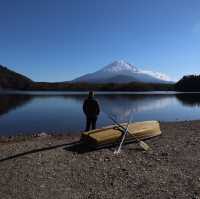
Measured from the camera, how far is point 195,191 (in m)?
8.25

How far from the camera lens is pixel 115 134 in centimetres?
1380

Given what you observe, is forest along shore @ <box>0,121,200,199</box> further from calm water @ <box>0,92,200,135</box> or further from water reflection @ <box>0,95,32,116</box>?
water reflection @ <box>0,95,32,116</box>

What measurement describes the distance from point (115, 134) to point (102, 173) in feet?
13.2

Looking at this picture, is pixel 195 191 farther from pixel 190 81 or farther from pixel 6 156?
pixel 190 81

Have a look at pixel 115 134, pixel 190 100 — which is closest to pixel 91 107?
pixel 115 134

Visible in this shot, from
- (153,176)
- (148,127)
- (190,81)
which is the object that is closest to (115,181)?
(153,176)

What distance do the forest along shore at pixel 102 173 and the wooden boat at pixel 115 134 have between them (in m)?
0.49

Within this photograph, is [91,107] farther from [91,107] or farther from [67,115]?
[67,115]

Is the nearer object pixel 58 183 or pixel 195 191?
pixel 195 191

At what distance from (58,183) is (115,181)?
187cm

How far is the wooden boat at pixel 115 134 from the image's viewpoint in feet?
43.5

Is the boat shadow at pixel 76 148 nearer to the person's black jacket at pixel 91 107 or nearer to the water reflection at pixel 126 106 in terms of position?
the person's black jacket at pixel 91 107

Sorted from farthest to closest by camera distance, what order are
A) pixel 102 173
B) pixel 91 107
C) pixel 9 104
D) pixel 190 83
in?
pixel 190 83 → pixel 9 104 → pixel 91 107 → pixel 102 173

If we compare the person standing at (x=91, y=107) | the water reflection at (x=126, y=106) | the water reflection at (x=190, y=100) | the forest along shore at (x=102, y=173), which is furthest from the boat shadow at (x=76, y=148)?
the water reflection at (x=190, y=100)
